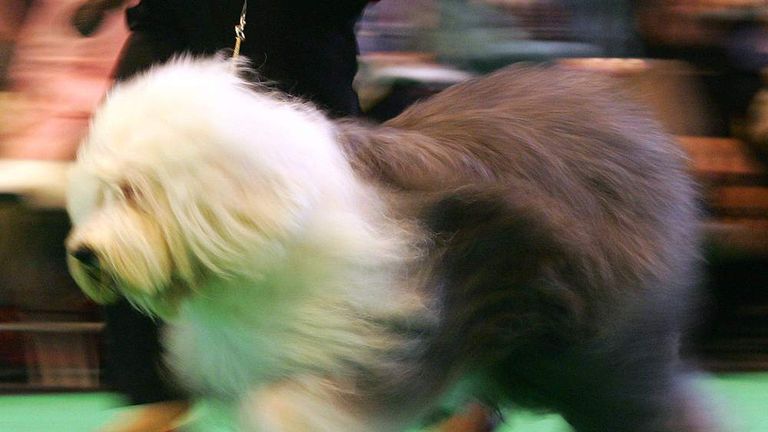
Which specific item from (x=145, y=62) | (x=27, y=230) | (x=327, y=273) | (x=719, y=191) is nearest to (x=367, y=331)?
(x=327, y=273)

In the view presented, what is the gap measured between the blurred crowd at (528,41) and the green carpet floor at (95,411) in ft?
3.25

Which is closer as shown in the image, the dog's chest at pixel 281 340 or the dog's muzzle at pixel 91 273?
the dog's muzzle at pixel 91 273

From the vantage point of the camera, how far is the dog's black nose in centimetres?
229

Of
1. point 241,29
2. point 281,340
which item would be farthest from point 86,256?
point 241,29

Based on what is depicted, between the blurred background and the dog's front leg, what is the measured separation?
227 centimetres

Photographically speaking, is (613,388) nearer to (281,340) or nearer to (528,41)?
(281,340)

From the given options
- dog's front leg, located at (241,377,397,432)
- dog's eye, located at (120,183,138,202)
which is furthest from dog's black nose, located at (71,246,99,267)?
dog's front leg, located at (241,377,397,432)

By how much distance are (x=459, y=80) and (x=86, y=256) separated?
2806 mm

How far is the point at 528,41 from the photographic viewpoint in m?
5.13

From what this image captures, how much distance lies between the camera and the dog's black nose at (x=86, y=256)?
7.50ft

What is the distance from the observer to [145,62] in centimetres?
308

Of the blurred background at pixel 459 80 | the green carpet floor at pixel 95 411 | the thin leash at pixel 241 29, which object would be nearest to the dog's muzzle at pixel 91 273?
the thin leash at pixel 241 29

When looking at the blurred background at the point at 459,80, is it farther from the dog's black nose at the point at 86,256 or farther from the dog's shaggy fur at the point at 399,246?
the dog's black nose at the point at 86,256

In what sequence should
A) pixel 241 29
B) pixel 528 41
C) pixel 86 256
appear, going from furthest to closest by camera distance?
1. pixel 528 41
2. pixel 241 29
3. pixel 86 256
